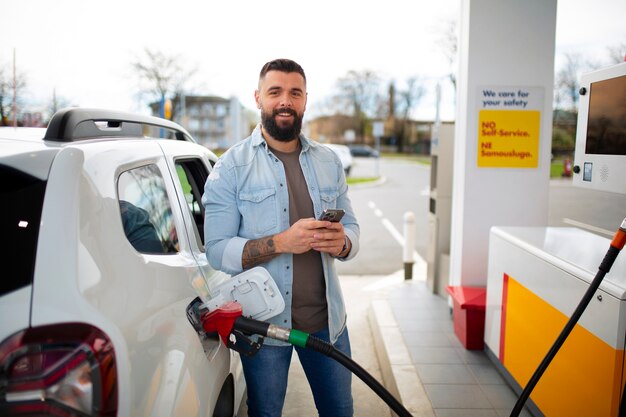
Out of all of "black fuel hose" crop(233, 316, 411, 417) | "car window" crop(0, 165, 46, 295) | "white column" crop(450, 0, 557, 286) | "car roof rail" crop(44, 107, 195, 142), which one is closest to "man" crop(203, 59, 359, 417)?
"black fuel hose" crop(233, 316, 411, 417)

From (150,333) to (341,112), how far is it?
65731 millimetres

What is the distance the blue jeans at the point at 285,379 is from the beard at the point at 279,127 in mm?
871

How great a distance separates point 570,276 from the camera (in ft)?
8.67

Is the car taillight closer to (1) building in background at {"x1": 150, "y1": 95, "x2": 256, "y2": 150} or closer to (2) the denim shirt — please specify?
(2) the denim shirt

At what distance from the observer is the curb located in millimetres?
3439

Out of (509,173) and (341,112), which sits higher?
(341,112)

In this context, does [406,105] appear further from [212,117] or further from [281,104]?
[281,104]

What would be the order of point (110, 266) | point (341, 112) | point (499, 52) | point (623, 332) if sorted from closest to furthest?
1. point (110, 266)
2. point (623, 332)
3. point (499, 52)
4. point (341, 112)

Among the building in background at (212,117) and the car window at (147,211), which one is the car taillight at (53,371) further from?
the building in background at (212,117)

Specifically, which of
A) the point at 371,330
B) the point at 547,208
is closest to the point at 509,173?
the point at 547,208

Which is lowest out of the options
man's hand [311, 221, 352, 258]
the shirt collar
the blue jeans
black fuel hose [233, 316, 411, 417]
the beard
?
the blue jeans

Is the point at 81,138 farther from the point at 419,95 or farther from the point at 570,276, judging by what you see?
the point at 419,95

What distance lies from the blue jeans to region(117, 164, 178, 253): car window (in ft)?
2.02

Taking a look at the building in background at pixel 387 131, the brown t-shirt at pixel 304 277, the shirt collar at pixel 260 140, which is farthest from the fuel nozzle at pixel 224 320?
the building in background at pixel 387 131
